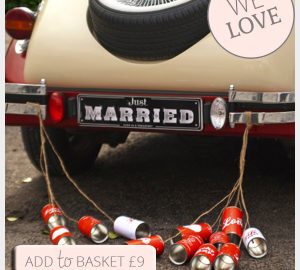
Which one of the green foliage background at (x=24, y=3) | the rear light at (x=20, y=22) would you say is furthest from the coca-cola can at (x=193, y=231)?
the green foliage background at (x=24, y=3)

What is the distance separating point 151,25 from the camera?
11.5 feet

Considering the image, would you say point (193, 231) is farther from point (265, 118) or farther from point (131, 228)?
point (265, 118)

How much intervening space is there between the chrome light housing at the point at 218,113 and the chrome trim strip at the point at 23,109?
0.85 m

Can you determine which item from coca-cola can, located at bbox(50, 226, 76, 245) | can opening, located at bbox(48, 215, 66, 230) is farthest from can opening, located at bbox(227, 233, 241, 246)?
can opening, located at bbox(48, 215, 66, 230)

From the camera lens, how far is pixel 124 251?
2662mm

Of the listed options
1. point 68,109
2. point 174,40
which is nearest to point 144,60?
point 174,40

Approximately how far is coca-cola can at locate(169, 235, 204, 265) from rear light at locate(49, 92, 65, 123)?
87 centimetres

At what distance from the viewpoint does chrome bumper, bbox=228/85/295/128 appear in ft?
11.2

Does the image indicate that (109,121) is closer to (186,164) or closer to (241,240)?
(241,240)

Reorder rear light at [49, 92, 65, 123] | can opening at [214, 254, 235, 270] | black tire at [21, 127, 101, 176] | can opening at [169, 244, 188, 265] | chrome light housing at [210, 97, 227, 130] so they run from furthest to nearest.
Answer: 1. black tire at [21, 127, 101, 176]
2. rear light at [49, 92, 65, 123]
3. chrome light housing at [210, 97, 227, 130]
4. can opening at [169, 244, 188, 265]
5. can opening at [214, 254, 235, 270]

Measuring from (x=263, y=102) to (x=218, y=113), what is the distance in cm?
21

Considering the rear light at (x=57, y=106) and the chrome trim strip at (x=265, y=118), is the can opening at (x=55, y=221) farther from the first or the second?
the chrome trim strip at (x=265, y=118)

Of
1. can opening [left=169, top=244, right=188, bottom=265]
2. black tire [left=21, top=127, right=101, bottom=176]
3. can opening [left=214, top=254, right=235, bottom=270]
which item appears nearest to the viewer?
can opening [left=214, top=254, right=235, bottom=270]

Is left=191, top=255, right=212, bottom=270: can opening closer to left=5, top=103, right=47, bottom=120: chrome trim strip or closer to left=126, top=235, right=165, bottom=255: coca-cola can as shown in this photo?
left=126, top=235, right=165, bottom=255: coca-cola can
